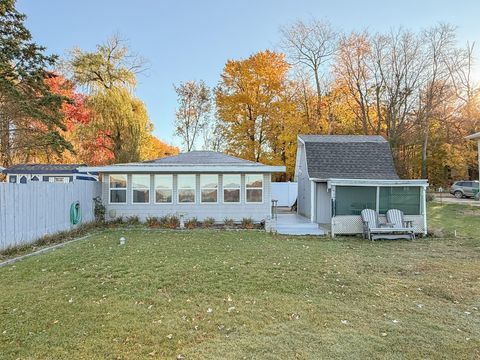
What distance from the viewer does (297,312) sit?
457 cm

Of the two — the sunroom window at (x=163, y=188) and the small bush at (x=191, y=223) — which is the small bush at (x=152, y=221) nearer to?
the sunroom window at (x=163, y=188)

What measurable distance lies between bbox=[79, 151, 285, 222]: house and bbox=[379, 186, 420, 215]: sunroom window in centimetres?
442

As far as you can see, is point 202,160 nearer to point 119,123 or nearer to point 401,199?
point 401,199

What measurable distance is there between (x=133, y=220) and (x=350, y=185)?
866 cm

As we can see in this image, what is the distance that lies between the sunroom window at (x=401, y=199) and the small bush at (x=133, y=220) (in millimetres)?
9511

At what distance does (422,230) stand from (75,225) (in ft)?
39.7

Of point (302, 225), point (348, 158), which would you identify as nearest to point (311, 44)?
point (348, 158)

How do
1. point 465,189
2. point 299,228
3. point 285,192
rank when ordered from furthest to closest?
point 465,189 < point 285,192 < point 299,228

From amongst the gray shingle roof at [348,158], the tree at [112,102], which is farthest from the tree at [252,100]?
the gray shingle roof at [348,158]

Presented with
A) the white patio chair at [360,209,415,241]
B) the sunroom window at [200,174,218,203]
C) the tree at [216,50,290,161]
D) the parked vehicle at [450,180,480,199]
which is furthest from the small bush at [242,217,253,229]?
the parked vehicle at [450,180,480,199]

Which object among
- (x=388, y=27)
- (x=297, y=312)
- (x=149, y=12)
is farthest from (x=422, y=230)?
(x=388, y=27)

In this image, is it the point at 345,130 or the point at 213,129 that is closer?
the point at 345,130

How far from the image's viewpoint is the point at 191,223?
13.7m

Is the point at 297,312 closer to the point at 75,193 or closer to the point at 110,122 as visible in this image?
the point at 75,193
